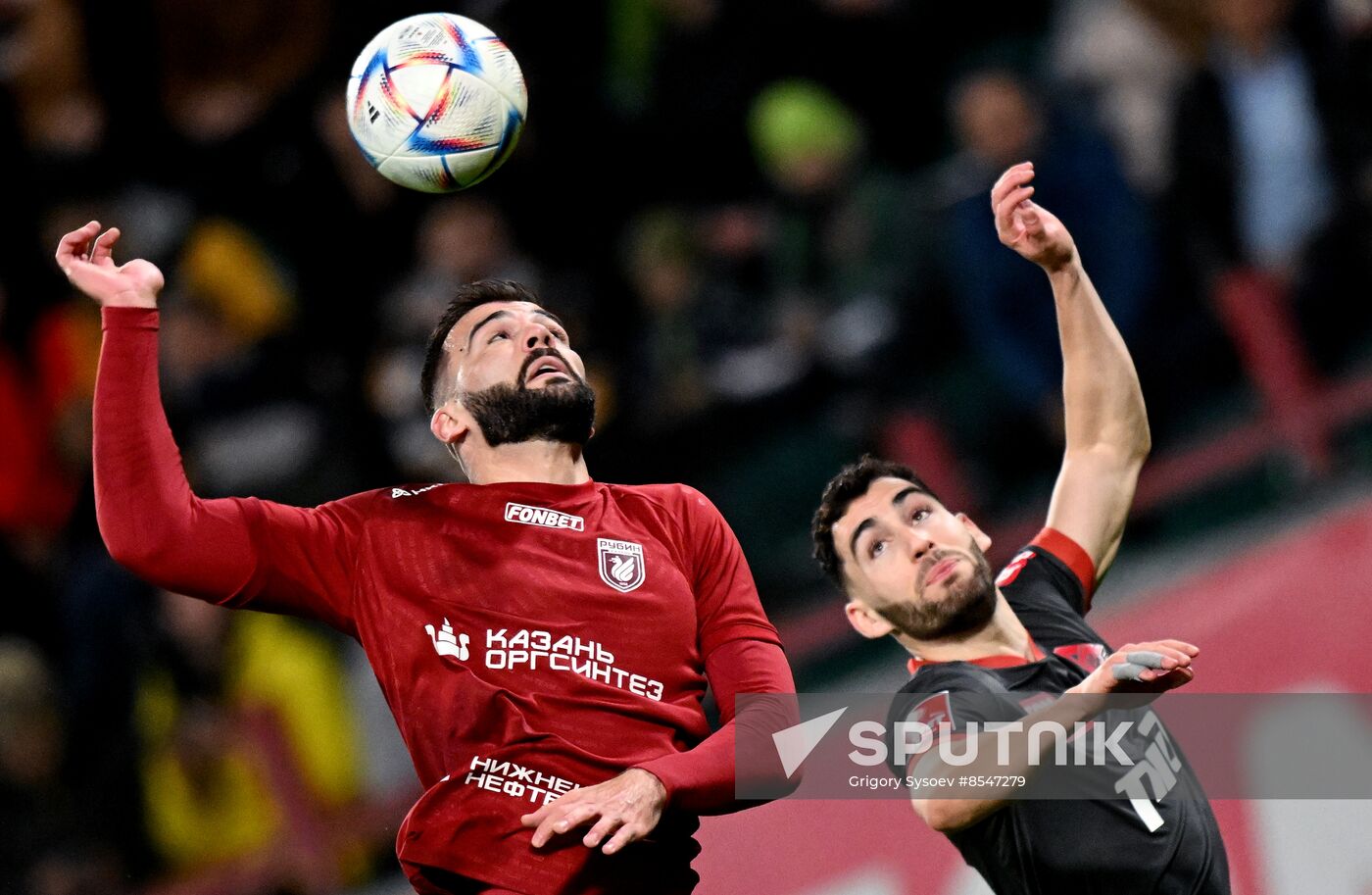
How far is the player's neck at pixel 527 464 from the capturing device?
13.1ft

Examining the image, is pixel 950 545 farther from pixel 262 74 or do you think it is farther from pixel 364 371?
pixel 262 74

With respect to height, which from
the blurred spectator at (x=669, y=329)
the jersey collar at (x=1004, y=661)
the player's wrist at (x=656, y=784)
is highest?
the blurred spectator at (x=669, y=329)

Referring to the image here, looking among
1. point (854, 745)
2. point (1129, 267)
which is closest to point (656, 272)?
point (1129, 267)

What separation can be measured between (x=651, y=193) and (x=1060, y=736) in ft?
16.1

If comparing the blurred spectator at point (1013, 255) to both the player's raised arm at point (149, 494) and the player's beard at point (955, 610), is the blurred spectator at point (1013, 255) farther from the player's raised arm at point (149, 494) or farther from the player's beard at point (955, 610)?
the player's raised arm at point (149, 494)

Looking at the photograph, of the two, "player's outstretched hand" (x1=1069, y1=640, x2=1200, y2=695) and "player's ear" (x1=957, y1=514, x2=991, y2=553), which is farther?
"player's ear" (x1=957, y1=514, x2=991, y2=553)

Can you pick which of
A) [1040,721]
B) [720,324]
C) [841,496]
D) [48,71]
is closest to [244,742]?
[720,324]

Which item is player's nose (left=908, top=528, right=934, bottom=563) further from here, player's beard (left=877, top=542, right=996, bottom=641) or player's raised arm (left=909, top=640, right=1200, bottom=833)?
player's raised arm (left=909, top=640, right=1200, bottom=833)

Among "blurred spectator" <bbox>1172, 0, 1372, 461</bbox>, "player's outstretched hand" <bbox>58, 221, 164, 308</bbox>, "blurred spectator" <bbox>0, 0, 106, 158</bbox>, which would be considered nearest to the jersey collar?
"player's outstretched hand" <bbox>58, 221, 164, 308</bbox>

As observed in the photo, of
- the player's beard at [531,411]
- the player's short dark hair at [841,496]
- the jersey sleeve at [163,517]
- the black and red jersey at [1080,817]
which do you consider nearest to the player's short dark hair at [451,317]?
the player's beard at [531,411]

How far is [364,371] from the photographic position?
8.04 meters

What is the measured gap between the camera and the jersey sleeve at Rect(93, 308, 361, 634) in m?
3.53

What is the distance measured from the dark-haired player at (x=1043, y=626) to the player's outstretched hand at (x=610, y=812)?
60 cm

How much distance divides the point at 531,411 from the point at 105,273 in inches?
36.3
